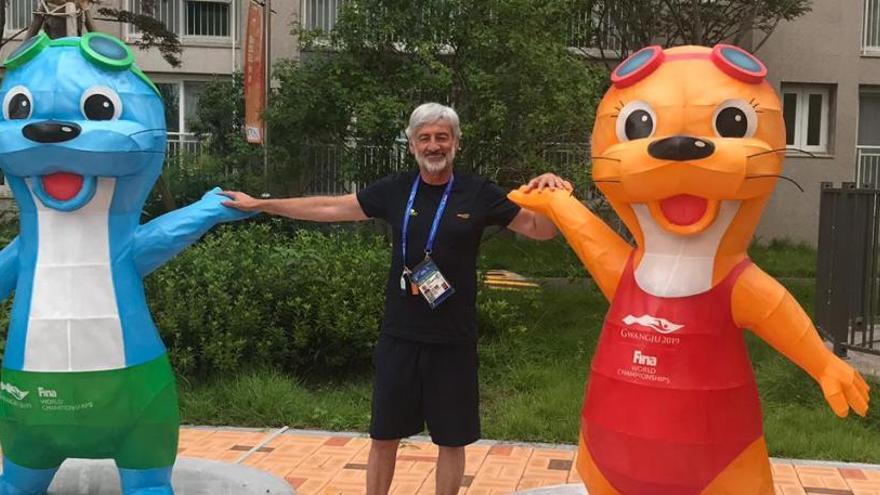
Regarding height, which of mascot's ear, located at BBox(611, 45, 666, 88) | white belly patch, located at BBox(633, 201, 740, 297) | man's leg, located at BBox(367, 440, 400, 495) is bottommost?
man's leg, located at BBox(367, 440, 400, 495)

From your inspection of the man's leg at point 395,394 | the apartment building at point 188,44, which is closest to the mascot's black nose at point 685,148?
the man's leg at point 395,394

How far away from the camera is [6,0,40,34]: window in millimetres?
14922

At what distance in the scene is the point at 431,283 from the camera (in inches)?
140

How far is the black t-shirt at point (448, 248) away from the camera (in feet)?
11.9

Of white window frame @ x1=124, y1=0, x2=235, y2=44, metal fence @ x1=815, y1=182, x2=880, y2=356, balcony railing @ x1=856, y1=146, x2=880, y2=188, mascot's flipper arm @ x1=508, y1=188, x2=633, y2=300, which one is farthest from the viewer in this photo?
balcony railing @ x1=856, y1=146, x2=880, y2=188

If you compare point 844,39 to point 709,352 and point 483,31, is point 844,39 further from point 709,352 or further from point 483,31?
point 709,352

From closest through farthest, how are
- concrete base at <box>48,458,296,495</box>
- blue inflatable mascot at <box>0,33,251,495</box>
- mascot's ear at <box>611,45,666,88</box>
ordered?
1. mascot's ear at <box>611,45,666,88</box>
2. blue inflatable mascot at <box>0,33,251,495</box>
3. concrete base at <box>48,458,296,495</box>

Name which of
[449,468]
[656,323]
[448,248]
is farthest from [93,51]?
[656,323]

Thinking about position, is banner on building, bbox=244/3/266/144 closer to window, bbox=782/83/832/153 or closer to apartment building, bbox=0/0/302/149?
apartment building, bbox=0/0/302/149

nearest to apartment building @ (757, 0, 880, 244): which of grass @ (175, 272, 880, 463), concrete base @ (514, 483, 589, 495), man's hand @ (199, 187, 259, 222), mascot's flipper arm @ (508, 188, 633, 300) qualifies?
grass @ (175, 272, 880, 463)

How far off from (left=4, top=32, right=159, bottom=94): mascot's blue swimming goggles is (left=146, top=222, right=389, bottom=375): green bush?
2922 millimetres

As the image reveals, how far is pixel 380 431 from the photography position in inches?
147

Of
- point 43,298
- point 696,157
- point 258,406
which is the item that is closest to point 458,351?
point 696,157

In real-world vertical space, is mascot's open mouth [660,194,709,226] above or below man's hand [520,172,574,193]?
below
